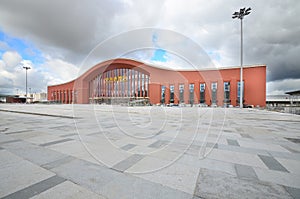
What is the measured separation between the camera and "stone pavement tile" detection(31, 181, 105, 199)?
2.31 meters

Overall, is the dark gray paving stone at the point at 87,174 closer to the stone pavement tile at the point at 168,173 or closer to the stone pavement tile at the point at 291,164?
the stone pavement tile at the point at 168,173

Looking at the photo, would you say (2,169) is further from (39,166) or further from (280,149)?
(280,149)

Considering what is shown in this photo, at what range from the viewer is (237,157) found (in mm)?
4105

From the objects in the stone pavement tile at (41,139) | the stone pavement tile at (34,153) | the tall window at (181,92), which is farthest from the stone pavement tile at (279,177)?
the tall window at (181,92)

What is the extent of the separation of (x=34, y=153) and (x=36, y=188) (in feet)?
7.27

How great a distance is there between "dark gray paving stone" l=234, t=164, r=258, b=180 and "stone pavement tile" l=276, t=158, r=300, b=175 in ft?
3.04

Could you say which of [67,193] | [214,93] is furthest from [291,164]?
[214,93]

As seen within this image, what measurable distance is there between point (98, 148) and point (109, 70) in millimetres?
59645

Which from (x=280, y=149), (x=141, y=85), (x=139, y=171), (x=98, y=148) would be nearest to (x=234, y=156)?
(x=280, y=149)

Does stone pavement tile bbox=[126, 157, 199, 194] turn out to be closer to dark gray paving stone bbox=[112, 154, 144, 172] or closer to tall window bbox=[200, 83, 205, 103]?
dark gray paving stone bbox=[112, 154, 144, 172]

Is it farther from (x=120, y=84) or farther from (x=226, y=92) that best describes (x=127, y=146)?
(x=120, y=84)

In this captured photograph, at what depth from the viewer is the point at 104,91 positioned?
6475 cm

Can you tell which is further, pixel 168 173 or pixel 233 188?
pixel 168 173

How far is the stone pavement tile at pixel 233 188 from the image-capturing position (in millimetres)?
2373
